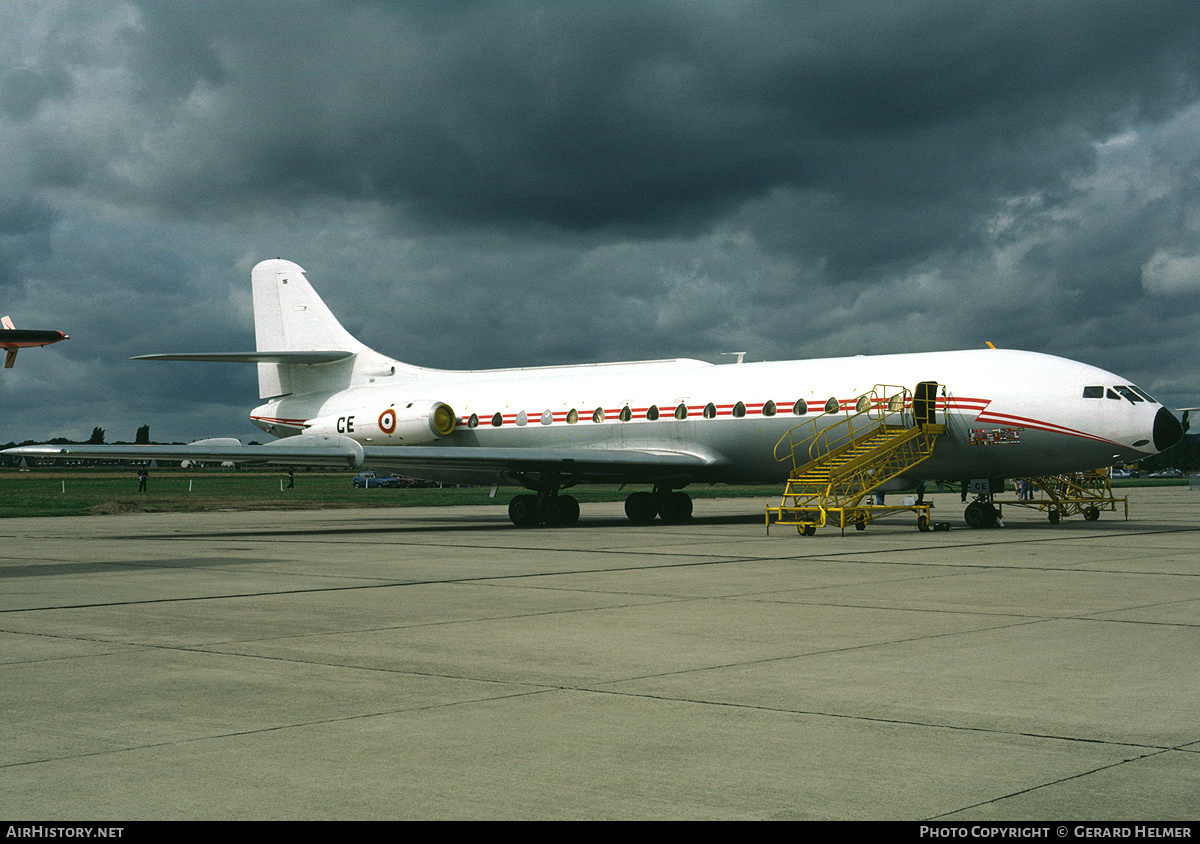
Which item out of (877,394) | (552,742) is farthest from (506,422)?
(552,742)

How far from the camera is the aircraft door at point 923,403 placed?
2370 centimetres

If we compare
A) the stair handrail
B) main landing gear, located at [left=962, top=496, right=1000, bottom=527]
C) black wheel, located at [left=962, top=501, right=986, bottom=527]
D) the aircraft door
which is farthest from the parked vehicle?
the aircraft door

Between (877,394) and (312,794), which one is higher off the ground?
(877,394)

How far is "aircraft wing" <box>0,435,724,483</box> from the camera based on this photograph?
24047mm

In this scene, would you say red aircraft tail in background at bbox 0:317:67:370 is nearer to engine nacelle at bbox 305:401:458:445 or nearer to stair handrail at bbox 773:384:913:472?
engine nacelle at bbox 305:401:458:445

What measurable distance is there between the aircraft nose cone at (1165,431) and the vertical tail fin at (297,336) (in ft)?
68.0

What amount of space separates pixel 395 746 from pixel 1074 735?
3.45 m

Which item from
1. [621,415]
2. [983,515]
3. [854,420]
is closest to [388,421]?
[621,415]

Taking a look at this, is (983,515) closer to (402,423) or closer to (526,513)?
(526,513)

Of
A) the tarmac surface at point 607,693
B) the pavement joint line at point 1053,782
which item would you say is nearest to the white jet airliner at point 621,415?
the tarmac surface at point 607,693

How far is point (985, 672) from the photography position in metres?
7.69

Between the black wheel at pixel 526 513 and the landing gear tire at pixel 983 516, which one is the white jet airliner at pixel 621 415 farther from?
the landing gear tire at pixel 983 516
